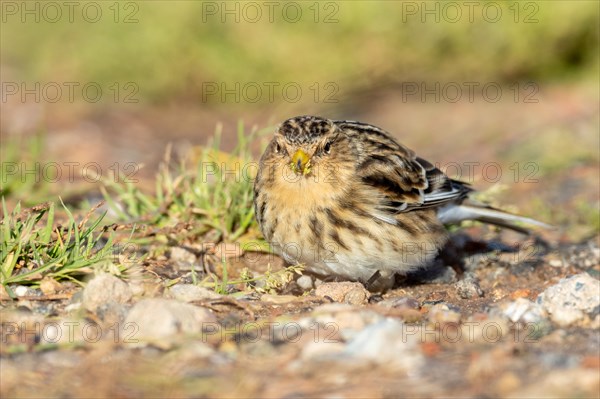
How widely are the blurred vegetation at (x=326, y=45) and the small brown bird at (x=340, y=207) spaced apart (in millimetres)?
4966

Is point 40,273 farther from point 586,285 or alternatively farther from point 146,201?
point 586,285

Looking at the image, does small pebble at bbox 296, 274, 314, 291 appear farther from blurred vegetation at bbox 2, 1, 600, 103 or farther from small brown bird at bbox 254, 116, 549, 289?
blurred vegetation at bbox 2, 1, 600, 103

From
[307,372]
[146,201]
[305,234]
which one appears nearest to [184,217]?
[146,201]

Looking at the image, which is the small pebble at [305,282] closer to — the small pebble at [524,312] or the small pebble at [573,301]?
the small pebble at [524,312]

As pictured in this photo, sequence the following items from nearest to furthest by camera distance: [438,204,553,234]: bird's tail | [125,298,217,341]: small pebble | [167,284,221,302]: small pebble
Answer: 1. [125,298,217,341]: small pebble
2. [167,284,221,302]: small pebble
3. [438,204,553,234]: bird's tail

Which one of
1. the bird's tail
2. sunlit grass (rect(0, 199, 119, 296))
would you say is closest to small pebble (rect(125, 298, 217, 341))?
sunlit grass (rect(0, 199, 119, 296))

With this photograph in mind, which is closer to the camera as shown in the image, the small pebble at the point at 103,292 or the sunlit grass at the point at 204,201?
the small pebble at the point at 103,292

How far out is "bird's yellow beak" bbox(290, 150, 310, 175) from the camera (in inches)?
229

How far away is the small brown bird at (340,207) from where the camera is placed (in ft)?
19.3

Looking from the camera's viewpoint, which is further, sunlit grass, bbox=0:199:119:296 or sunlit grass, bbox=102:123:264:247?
sunlit grass, bbox=102:123:264:247

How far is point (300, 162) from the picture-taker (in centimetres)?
581

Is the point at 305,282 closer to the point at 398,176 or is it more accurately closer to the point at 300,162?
the point at 300,162

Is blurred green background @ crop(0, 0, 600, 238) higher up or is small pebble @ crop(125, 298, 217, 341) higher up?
blurred green background @ crop(0, 0, 600, 238)

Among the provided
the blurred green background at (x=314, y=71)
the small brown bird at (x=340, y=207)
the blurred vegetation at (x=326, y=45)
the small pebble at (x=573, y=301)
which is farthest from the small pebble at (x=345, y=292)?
the blurred vegetation at (x=326, y=45)
